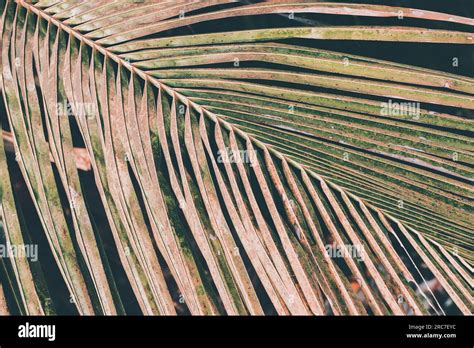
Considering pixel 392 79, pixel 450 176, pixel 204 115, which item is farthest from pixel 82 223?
pixel 450 176
